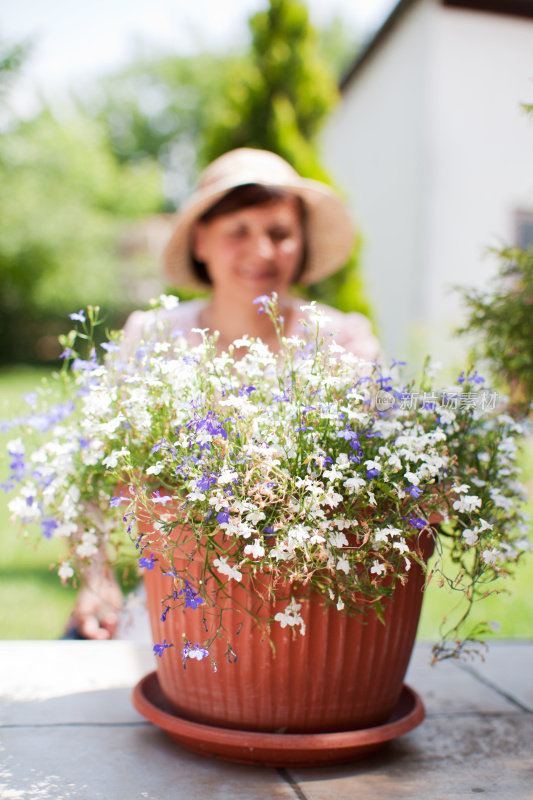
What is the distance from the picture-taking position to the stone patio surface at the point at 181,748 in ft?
4.19

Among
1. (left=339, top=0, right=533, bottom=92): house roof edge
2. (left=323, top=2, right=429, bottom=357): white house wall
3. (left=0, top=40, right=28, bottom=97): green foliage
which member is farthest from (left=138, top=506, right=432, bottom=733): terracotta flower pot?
(left=0, top=40, right=28, bottom=97): green foliage

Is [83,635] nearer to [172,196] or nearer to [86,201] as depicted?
[86,201]

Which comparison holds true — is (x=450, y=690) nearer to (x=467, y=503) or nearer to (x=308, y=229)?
(x=467, y=503)

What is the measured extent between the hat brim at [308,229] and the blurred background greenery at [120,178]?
0.97m

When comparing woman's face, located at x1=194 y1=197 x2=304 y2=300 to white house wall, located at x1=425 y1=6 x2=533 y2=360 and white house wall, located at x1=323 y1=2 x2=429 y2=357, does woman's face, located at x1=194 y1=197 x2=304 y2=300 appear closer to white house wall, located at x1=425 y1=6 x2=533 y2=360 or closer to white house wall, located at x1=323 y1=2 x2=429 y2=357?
white house wall, located at x1=323 y1=2 x2=429 y2=357

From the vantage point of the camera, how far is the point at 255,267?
256 cm

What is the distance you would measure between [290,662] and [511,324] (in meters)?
1.02

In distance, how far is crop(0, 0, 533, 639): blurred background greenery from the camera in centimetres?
467

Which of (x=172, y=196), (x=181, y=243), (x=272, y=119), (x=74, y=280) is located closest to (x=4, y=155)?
(x=74, y=280)

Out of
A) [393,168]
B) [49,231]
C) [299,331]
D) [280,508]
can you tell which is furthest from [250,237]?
[49,231]

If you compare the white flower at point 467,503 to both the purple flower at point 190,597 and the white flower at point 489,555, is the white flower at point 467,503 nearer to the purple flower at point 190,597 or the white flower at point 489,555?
the white flower at point 489,555

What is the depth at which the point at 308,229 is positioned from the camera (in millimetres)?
3016

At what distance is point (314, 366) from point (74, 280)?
60.8 feet

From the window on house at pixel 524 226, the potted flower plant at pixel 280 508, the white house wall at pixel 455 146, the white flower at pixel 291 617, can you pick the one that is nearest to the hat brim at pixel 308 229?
the potted flower plant at pixel 280 508
